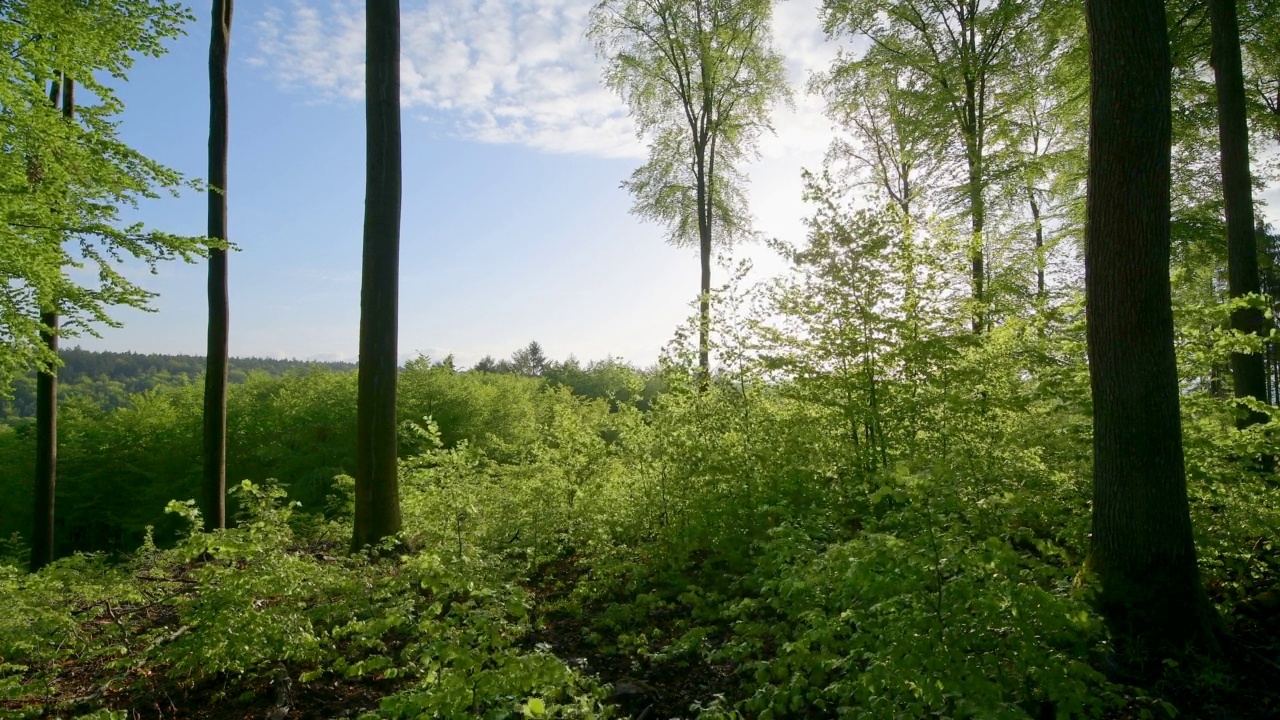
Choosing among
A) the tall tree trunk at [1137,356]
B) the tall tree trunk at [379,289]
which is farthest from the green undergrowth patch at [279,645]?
the tall tree trunk at [1137,356]

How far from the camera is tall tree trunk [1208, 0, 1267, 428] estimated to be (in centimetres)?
747

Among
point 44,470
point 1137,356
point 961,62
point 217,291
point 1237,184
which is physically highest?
point 961,62

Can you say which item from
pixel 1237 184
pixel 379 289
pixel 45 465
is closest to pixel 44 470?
pixel 45 465

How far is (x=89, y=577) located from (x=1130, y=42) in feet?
38.4

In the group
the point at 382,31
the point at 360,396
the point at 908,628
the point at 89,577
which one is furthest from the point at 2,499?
the point at 908,628

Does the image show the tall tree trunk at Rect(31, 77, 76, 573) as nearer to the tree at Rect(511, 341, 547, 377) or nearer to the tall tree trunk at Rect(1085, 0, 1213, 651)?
the tall tree trunk at Rect(1085, 0, 1213, 651)

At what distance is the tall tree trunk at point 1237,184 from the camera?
7.47m

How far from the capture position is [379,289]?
6.69 m

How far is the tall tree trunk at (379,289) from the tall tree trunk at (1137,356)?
590cm

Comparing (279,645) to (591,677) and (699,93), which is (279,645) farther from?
(699,93)

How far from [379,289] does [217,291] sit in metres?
3.84

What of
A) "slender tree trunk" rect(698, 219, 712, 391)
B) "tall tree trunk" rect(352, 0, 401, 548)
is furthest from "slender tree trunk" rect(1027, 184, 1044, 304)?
"tall tree trunk" rect(352, 0, 401, 548)

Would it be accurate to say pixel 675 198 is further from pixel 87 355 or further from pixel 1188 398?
pixel 87 355

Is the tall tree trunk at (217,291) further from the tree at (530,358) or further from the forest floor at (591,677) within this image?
the tree at (530,358)
